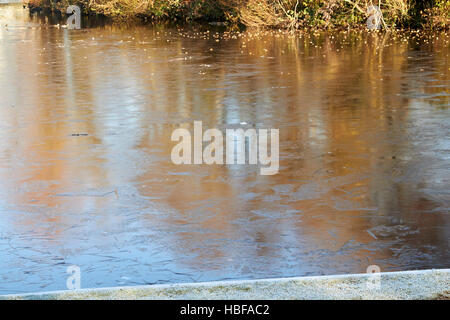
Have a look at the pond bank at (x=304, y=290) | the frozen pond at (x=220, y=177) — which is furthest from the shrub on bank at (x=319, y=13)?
the pond bank at (x=304, y=290)

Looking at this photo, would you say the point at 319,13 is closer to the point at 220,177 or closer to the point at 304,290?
the point at 220,177

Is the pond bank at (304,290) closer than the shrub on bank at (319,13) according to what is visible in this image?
Yes

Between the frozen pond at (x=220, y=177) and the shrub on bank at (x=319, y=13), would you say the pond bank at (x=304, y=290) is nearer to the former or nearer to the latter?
the frozen pond at (x=220, y=177)

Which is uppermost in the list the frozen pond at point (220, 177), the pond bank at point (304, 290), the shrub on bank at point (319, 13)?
the shrub on bank at point (319, 13)

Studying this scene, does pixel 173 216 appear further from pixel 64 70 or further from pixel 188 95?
pixel 64 70

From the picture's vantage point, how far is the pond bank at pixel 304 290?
15.9 feet

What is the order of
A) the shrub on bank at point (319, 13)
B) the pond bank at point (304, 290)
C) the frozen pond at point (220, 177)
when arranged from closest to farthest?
the pond bank at point (304, 290)
the frozen pond at point (220, 177)
the shrub on bank at point (319, 13)

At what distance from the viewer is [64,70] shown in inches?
731

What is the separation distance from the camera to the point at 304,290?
4895 millimetres

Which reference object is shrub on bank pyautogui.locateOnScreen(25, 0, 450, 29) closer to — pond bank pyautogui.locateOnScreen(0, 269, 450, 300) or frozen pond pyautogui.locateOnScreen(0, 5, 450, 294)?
frozen pond pyautogui.locateOnScreen(0, 5, 450, 294)

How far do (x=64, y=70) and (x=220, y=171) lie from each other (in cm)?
1045

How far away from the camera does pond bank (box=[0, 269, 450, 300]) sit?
15.9ft

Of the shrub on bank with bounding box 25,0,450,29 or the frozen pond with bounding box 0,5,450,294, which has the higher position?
the shrub on bank with bounding box 25,0,450,29

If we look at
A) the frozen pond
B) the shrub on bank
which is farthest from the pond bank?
the shrub on bank
